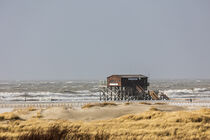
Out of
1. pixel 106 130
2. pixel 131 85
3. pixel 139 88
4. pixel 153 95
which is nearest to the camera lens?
pixel 106 130

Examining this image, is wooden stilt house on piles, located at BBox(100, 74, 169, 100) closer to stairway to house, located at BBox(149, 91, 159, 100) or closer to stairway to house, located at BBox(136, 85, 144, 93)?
stairway to house, located at BBox(136, 85, 144, 93)

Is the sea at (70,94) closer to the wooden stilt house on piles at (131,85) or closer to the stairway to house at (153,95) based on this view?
the wooden stilt house on piles at (131,85)

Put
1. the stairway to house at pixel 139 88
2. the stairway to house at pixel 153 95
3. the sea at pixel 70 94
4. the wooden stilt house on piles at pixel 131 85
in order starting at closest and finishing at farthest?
1. the stairway to house at pixel 153 95
2. the stairway to house at pixel 139 88
3. the wooden stilt house on piles at pixel 131 85
4. the sea at pixel 70 94

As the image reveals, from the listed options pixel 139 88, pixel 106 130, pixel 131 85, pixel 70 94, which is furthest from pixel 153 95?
pixel 70 94

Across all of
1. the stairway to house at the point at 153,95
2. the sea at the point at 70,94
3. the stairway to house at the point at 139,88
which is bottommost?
the sea at the point at 70,94

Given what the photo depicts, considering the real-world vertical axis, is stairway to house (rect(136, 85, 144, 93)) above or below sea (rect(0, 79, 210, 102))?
above

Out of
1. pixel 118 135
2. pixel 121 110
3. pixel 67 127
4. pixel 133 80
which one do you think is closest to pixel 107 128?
pixel 118 135

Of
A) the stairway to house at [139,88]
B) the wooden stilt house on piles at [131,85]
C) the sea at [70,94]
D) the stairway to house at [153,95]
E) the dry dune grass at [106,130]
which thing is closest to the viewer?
the dry dune grass at [106,130]

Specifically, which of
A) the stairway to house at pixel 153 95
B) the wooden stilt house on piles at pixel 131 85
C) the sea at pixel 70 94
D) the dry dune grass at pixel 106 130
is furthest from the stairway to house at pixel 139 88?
the dry dune grass at pixel 106 130

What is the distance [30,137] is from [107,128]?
16.0 ft

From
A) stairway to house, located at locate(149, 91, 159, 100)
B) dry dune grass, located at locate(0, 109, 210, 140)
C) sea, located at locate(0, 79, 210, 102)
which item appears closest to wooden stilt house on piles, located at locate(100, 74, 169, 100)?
stairway to house, located at locate(149, 91, 159, 100)

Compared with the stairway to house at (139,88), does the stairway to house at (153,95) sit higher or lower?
lower

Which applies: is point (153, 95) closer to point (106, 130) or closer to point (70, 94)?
point (106, 130)

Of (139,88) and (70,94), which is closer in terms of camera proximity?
(139,88)
